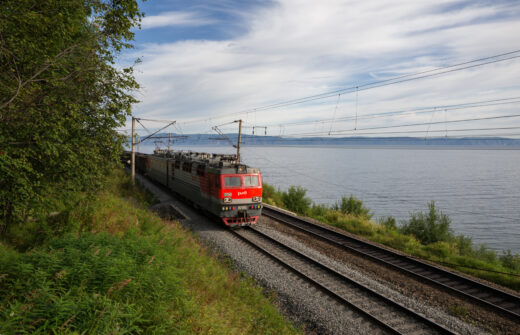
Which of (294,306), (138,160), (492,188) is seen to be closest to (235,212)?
(294,306)

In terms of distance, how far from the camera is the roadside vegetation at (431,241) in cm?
1235

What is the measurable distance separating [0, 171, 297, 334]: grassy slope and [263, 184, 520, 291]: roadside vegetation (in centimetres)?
939

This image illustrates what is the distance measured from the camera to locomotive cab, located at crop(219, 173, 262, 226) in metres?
15.9

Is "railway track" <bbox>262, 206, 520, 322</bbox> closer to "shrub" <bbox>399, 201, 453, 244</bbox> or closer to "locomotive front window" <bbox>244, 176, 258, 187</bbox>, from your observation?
"locomotive front window" <bbox>244, 176, 258, 187</bbox>

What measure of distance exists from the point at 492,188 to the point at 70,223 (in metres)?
75.8

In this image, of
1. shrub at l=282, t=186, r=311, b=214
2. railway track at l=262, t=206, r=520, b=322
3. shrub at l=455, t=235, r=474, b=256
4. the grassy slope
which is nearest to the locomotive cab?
railway track at l=262, t=206, r=520, b=322

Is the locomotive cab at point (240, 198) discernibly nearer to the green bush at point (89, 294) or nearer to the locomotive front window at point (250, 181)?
the locomotive front window at point (250, 181)

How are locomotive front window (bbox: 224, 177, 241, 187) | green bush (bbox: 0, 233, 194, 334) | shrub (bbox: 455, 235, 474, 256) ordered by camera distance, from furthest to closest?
shrub (bbox: 455, 235, 474, 256), locomotive front window (bbox: 224, 177, 241, 187), green bush (bbox: 0, 233, 194, 334)

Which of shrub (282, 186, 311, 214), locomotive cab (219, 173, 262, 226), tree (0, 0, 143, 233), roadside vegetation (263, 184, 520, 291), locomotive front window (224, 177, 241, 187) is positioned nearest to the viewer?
tree (0, 0, 143, 233)

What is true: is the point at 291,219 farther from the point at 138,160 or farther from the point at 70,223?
the point at 138,160

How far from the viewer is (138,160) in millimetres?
45625

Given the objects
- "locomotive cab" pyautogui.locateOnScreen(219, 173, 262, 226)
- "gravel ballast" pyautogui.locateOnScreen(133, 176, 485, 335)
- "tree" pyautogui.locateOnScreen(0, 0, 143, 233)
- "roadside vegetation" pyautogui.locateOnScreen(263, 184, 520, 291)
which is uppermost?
"tree" pyautogui.locateOnScreen(0, 0, 143, 233)

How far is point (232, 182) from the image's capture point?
16234 mm

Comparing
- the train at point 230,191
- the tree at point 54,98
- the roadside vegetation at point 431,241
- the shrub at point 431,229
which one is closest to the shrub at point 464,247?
the roadside vegetation at point 431,241
